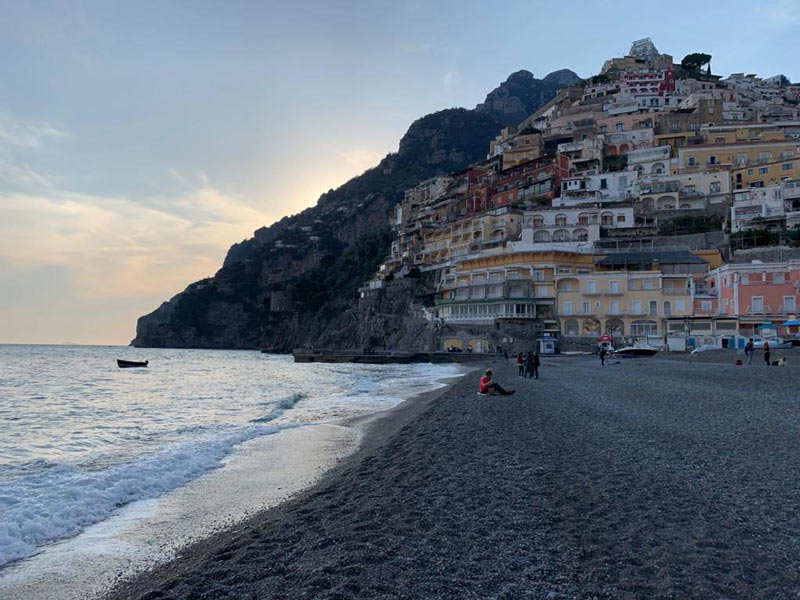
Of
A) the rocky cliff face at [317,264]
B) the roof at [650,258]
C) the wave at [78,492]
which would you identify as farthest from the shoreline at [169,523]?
the rocky cliff face at [317,264]

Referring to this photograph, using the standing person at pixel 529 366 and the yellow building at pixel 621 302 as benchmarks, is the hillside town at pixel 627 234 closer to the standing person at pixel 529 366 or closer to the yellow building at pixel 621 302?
the yellow building at pixel 621 302

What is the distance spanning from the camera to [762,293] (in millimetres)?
43531

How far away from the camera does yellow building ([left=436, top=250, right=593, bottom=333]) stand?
5578 centimetres

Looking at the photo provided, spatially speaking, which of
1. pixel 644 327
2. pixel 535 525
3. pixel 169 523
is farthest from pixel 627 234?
pixel 169 523

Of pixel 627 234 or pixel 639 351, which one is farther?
pixel 627 234

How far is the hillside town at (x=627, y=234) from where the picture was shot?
1932 inches

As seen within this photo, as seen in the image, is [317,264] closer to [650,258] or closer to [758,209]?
[650,258]

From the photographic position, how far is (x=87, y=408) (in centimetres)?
2264

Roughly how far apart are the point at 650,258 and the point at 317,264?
327 feet

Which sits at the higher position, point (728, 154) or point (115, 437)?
point (728, 154)

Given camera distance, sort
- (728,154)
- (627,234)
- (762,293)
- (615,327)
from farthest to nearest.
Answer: (728,154) → (627,234) → (615,327) → (762,293)

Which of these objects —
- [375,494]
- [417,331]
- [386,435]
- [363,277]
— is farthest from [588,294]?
[363,277]

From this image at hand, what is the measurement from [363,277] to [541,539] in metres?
99.1

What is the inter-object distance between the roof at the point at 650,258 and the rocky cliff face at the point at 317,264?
177 ft
